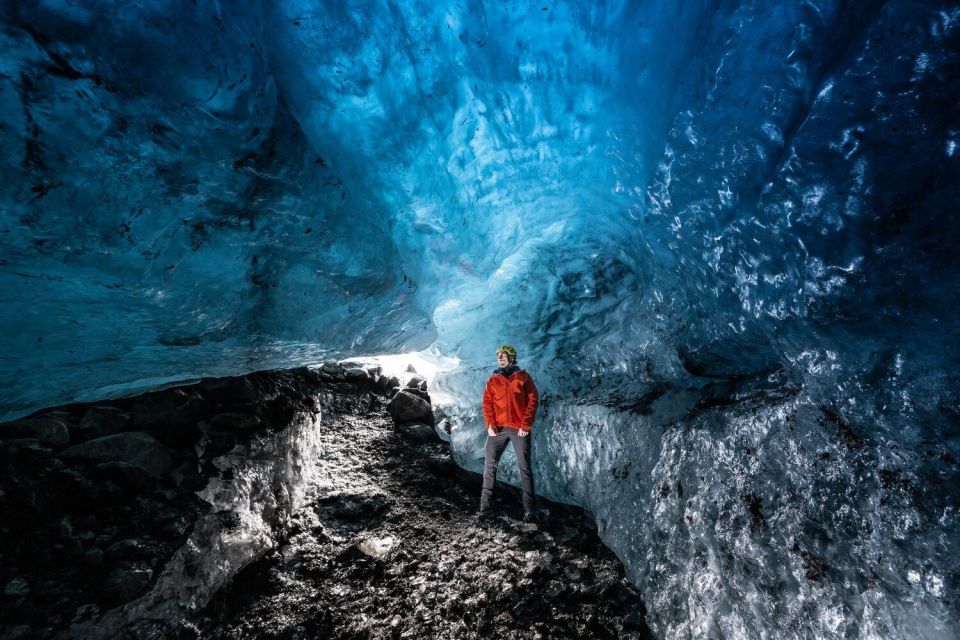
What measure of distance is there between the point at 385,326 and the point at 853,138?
415cm

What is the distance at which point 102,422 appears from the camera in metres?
3.46

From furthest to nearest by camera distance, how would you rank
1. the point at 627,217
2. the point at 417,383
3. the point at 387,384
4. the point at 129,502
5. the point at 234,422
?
1. the point at 417,383
2. the point at 387,384
3. the point at 234,422
4. the point at 627,217
5. the point at 129,502

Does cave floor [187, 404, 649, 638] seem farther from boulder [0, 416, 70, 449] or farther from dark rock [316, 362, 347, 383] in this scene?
dark rock [316, 362, 347, 383]

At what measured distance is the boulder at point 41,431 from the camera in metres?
3.09

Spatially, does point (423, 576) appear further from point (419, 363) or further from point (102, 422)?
point (419, 363)

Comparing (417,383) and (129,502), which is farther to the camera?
(417,383)

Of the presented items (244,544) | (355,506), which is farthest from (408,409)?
(244,544)

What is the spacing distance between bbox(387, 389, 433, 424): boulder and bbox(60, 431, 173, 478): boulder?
3856 mm

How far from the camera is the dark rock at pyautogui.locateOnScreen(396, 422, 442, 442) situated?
6199 mm

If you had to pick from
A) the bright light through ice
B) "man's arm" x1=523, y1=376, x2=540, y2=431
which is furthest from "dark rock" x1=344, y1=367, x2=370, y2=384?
"man's arm" x1=523, y1=376, x2=540, y2=431

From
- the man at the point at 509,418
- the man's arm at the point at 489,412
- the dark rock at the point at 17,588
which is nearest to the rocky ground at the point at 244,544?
the dark rock at the point at 17,588

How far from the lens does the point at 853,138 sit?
1735 mm

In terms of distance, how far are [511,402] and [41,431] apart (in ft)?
13.7

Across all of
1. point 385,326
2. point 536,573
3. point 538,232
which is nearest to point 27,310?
point 385,326
